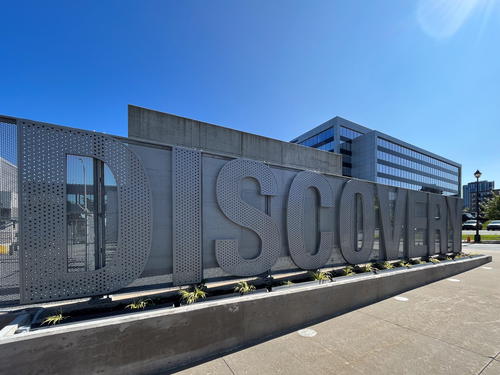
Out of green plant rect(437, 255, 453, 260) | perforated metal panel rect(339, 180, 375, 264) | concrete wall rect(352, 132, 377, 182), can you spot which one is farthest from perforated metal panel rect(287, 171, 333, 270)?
concrete wall rect(352, 132, 377, 182)

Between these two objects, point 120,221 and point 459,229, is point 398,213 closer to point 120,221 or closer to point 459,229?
point 459,229

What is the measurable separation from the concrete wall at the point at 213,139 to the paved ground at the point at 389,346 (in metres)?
6.88

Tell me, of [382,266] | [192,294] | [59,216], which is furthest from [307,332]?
[59,216]

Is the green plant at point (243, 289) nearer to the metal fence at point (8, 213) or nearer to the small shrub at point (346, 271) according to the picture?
the small shrub at point (346, 271)

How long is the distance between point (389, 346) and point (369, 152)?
50939 millimetres

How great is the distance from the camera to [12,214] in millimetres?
3131

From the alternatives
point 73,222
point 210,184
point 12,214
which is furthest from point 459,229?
point 12,214

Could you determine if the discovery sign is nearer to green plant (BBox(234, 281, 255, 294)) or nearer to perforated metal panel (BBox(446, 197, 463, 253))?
green plant (BBox(234, 281, 255, 294))

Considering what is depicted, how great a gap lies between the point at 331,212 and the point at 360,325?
116 inches

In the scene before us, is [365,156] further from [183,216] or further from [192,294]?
[192,294]

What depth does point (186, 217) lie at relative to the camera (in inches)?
166

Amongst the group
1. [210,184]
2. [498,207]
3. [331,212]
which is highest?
[210,184]

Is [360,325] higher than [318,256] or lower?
lower

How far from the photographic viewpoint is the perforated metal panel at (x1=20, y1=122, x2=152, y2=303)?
3.08m
